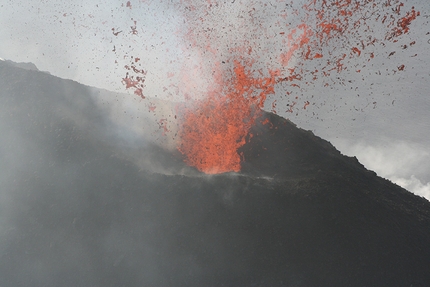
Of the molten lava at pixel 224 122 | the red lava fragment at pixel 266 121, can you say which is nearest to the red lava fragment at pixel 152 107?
the molten lava at pixel 224 122

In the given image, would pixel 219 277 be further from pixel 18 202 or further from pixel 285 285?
pixel 18 202

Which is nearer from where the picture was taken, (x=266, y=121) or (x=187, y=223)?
(x=187, y=223)

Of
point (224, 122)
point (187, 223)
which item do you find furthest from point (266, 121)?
point (187, 223)

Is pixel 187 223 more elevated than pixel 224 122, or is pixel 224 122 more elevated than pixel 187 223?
pixel 224 122

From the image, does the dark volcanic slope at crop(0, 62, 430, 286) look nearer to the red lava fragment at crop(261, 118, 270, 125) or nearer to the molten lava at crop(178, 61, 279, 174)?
the molten lava at crop(178, 61, 279, 174)

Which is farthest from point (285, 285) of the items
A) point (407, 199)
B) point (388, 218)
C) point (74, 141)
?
point (74, 141)

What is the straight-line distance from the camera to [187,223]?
1700 cm

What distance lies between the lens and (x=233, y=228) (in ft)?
54.4

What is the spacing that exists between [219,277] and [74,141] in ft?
39.2

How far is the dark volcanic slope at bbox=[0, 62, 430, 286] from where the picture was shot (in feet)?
50.6

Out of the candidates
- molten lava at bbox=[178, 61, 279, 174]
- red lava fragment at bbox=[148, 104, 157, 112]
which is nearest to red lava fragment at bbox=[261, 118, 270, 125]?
molten lava at bbox=[178, 61, 279, 174]

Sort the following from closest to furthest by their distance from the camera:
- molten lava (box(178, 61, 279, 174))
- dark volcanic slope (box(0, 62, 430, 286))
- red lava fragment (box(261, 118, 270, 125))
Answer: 1. dark volcanic slope (box(0, 62, 430, 286))
2. molten lava (box(178, 61, 279, 174))
3. red lava fragment (box(261, 118, 270, 125))

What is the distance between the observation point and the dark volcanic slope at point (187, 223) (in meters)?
15.4

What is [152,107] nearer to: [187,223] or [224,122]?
[224,122]
